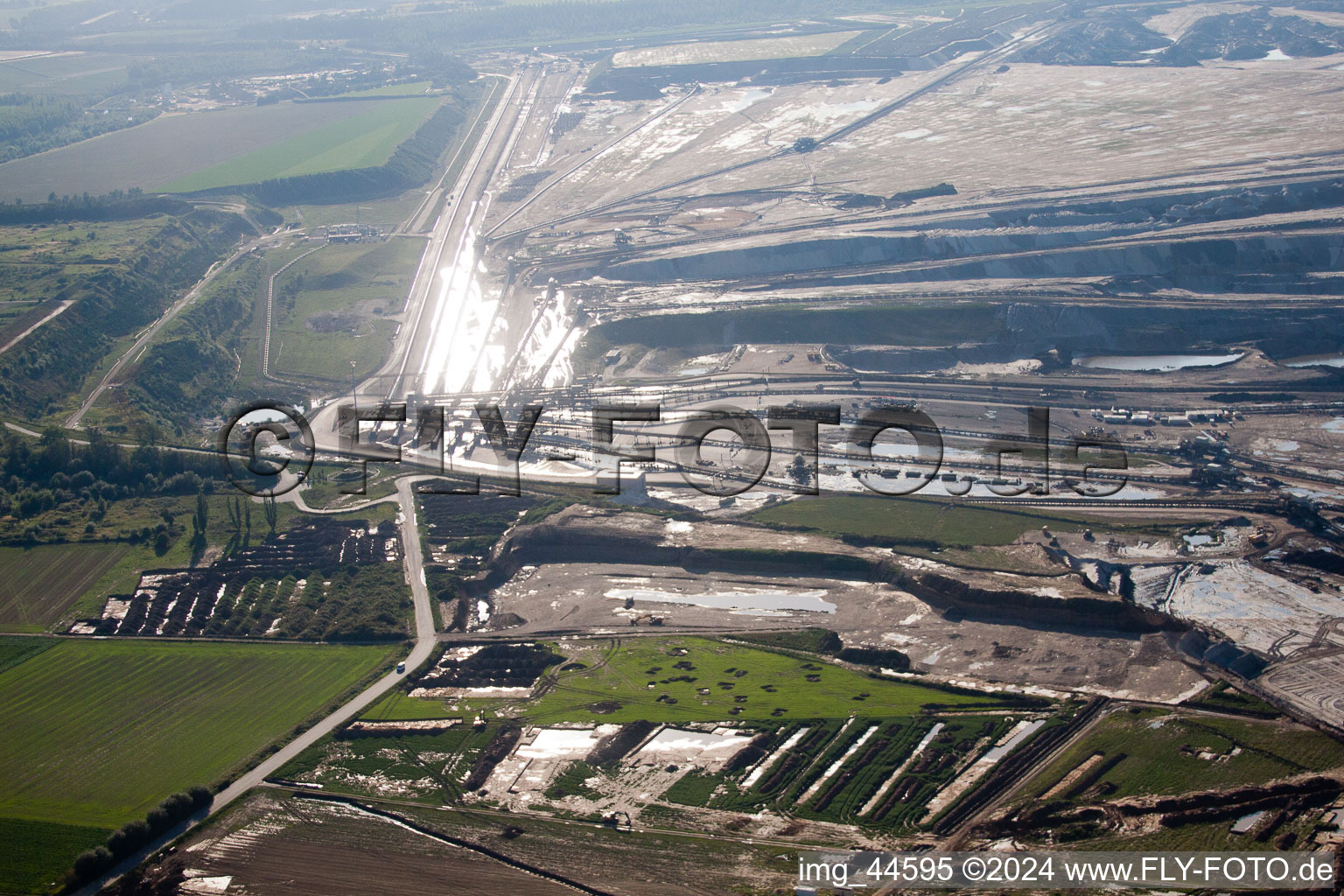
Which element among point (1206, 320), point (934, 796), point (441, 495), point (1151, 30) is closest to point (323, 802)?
point (934, 796)

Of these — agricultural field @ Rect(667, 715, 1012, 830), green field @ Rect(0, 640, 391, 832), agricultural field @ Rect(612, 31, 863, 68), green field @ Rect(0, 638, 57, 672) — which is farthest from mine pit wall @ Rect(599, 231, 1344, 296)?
agricultural field @ Rect(612, 31, 863, 68)

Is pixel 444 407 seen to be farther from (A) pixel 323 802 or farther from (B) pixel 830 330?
(A) pixel 323 802

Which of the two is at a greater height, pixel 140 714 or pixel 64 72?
pixel 64 72

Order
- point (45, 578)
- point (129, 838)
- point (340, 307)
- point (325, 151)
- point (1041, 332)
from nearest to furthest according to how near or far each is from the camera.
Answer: point (129, 838)
point (45, 578)
point (1041, 332)
point (340, 307)
point (325, 151)

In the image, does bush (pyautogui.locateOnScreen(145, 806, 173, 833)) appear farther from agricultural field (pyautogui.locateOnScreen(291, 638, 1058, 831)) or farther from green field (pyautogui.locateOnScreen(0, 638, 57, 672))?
green field (pyautogui.locateOnScreen(0, 638, 57, 672))

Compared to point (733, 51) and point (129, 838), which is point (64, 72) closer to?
point (733, 51)

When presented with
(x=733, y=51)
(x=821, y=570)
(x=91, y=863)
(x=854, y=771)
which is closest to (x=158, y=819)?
(x=91, y=863)
